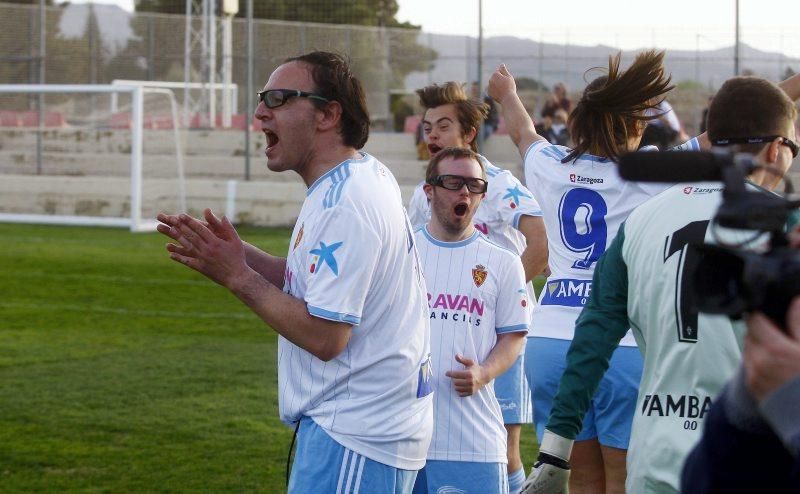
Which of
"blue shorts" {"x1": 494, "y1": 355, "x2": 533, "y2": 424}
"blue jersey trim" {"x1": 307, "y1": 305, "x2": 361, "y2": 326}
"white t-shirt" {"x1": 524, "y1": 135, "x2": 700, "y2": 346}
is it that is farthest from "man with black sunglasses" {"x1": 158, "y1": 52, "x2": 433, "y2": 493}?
"blue shorts" {"x1": 494, "y1": 355, "x2": 533, "y2": 424}

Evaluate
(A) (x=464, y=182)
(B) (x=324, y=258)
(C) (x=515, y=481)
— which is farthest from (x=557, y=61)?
(B) (x=324, y=258)

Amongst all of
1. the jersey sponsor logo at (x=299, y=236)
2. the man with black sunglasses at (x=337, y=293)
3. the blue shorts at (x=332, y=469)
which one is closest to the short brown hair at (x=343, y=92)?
the man with black sunglasses at (x=337, y=293)

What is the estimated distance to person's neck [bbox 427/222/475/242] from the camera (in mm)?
5465

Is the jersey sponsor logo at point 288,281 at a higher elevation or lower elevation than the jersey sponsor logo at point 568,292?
higher

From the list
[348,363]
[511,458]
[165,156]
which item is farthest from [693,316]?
[165,156]

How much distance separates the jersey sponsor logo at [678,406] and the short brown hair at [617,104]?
6.51ft

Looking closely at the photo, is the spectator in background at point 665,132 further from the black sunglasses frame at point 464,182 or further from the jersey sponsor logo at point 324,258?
the jersey sponsor logo at point 324,258

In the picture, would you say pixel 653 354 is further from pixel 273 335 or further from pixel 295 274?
pixel 273 335

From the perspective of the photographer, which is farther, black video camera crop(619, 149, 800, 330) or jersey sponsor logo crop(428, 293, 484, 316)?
jersey sponsor logo crop(428, 293, 484, 316)

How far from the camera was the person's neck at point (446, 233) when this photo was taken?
546 cm

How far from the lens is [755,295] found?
1646 millimetres

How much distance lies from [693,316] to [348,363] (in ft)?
3.40

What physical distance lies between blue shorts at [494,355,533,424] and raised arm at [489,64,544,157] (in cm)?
108

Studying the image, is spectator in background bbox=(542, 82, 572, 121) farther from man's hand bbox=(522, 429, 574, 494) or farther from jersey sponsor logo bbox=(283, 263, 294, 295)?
man's hand bbox=(522, 429, 574, 494)
